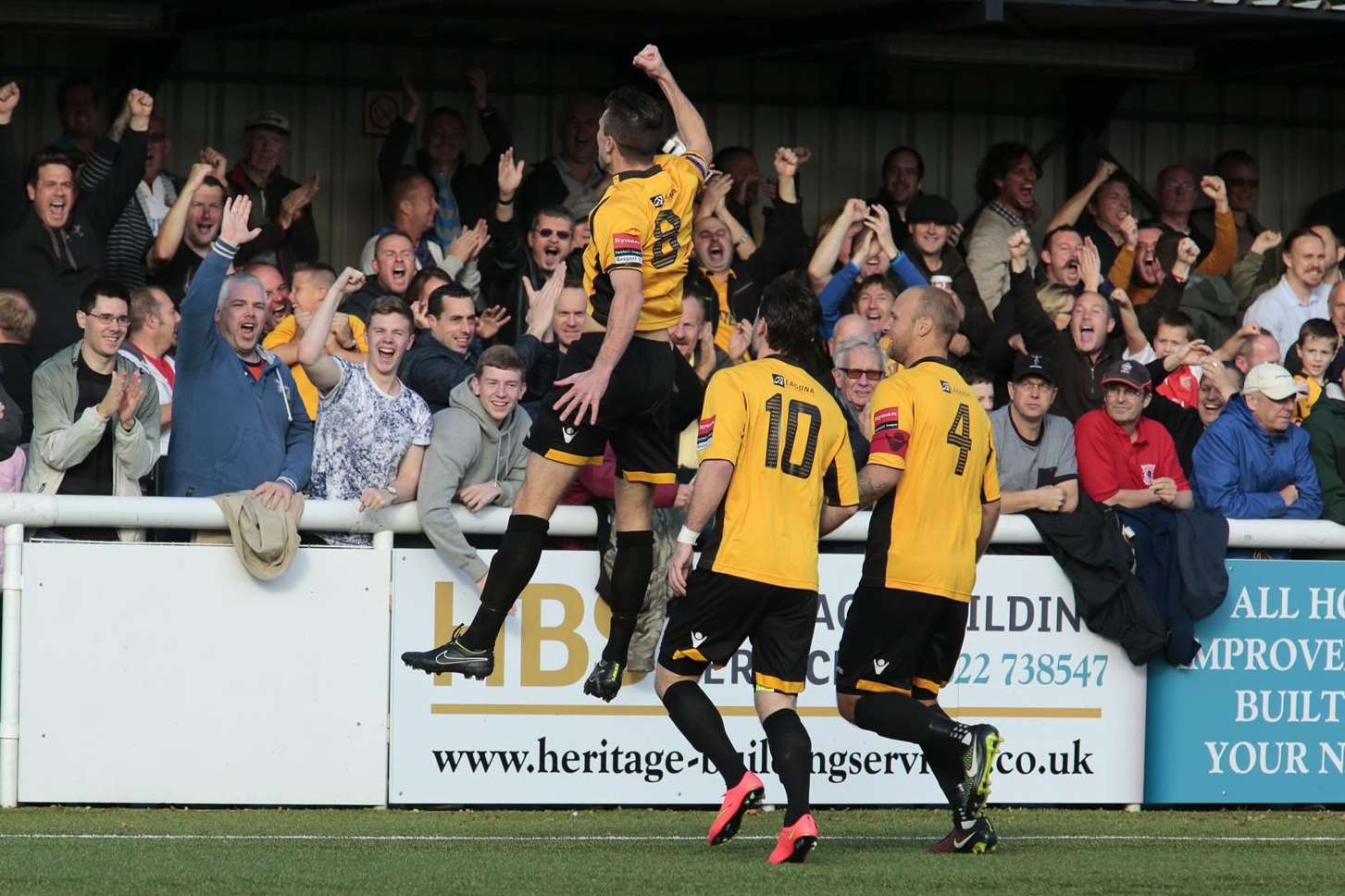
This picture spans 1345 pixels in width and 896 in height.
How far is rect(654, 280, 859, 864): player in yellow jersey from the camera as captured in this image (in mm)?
7738

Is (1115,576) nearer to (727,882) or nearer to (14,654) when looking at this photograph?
(727,882)

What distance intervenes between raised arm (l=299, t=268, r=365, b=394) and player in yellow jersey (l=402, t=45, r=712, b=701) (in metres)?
1.97

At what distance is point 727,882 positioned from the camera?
23.4 feet

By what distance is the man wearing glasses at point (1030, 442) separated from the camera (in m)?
10.2

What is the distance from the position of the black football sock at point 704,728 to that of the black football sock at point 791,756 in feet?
0.52

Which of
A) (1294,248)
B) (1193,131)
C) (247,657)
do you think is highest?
(1193,131)

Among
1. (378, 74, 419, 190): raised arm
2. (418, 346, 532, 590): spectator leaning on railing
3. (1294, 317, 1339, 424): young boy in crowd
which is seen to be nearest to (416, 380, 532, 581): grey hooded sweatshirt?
(418, 346, 532, 590): spectator leaning on railing

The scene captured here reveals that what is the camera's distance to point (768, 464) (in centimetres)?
782

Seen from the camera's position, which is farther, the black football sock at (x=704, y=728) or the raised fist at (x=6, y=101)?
the raised fist at (x=6, y=101)

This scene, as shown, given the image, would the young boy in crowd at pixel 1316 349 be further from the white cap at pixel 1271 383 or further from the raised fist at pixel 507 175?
the raised fist at pixel 507 175

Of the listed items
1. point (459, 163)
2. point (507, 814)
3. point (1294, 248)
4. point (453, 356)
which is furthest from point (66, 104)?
point (1294, 248)

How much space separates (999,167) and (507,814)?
6451 millimetres

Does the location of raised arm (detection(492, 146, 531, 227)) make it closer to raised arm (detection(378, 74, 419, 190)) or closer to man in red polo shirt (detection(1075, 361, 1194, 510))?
raised arm (detection(378, 74, 419, 190))

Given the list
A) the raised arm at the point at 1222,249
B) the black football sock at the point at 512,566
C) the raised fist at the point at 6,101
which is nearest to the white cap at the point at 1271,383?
the raised arm at the point at 1222,249
